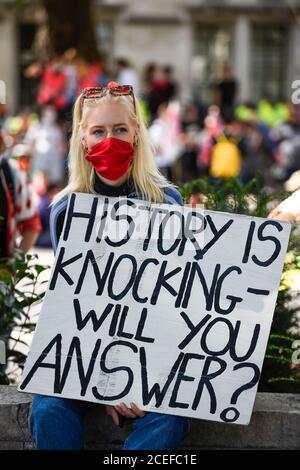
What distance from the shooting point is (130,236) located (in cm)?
386

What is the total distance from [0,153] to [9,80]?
21.5 m

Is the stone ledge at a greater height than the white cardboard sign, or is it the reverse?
the white cardboard sign

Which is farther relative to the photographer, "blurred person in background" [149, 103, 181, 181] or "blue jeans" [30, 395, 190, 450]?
"blurred person in background" [149, 103, 181, 181]

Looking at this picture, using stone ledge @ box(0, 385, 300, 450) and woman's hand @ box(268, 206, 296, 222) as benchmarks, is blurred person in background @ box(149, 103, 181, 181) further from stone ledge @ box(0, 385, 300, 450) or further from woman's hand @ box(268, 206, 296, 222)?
stone ledge @ box(0, 385, 300, 450)

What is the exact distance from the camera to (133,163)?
404 centimetres

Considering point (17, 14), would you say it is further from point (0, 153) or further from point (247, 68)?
point (0, 153)

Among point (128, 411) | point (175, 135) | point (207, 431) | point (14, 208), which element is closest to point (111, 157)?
point (128, 411)

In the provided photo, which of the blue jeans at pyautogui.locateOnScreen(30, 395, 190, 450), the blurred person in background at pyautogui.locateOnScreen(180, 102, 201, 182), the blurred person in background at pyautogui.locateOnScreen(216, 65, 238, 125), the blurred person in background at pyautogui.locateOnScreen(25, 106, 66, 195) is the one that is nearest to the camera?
the blue jeans at pyautogui.locateOnScreen(30, 395, 190, 450)

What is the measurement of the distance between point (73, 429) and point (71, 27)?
14.8 m

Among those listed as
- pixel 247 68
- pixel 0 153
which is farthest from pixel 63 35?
pixel 0 153

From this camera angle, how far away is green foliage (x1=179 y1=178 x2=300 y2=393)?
4.29 m

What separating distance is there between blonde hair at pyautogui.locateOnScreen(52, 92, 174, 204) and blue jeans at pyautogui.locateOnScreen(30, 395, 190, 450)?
31.6 inches

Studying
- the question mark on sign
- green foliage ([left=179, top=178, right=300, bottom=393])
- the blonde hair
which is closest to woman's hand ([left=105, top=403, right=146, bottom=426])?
the question mark on sign

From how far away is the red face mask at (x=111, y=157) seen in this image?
12.9 ft
